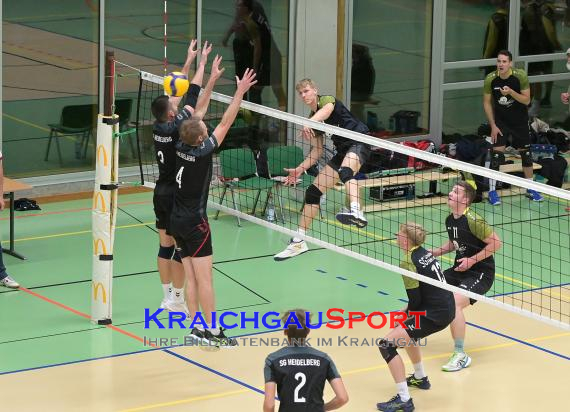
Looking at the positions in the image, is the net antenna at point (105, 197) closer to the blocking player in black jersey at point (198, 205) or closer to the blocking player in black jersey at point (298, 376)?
the blocking player in black jersey at point (198, 205)

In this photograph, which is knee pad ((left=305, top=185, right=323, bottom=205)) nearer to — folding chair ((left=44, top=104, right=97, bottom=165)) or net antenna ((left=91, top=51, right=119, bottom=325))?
net antenna ((left=91, top=51, right=119, bottom=325))

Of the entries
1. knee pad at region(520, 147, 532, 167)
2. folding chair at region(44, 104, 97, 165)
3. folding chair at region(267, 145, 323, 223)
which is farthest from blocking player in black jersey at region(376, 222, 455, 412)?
folding chair at region(44, 104, 97, 165)

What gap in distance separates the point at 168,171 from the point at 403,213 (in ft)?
21.2

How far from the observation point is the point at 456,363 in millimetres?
12266

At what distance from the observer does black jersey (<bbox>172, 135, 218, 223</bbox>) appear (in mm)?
11445

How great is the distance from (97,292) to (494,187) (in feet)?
26.1

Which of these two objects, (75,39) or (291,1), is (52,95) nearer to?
(75,39)

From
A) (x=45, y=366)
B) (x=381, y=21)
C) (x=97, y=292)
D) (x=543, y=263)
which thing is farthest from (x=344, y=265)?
(x=381, y=21)

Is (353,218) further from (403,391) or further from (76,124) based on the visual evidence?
(76,124)

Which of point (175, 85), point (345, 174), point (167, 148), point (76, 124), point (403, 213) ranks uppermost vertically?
point (175, 85)

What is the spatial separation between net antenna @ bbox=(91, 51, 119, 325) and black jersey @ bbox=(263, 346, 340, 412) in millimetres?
4850

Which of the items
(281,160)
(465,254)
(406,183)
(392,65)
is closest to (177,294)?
(465,254)

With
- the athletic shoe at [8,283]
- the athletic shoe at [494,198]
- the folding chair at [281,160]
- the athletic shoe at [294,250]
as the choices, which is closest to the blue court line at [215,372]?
the athletic shoe at [294,250]

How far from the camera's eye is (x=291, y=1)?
1991 centimetres
